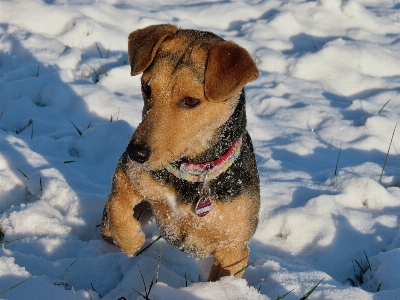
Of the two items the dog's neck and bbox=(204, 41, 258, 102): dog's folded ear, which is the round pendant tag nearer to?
the dog's neck

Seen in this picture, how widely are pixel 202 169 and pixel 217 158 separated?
4.1 inches

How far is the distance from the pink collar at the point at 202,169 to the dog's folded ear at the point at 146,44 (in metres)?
0.58

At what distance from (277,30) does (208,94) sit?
15.2 feet

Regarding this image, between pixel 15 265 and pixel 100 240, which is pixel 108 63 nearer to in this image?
pixel 100 240

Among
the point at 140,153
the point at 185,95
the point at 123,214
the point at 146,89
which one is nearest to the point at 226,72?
the point at 185,95

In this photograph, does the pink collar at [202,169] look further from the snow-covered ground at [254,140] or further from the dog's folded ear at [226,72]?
the snow-covered ground at [254,140]

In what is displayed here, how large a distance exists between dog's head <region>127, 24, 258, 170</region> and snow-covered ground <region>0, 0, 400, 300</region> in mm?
758

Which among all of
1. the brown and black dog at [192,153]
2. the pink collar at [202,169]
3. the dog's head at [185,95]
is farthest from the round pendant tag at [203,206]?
the dog's head at [185,95]

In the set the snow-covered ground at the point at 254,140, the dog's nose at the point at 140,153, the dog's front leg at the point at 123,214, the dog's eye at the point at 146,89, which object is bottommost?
the snow-covered ground at the point at 254,140

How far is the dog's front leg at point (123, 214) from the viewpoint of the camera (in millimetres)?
3191

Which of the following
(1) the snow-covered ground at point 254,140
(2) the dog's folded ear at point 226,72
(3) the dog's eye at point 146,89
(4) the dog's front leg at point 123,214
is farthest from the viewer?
(1) the snow-covered ground at point 254,140

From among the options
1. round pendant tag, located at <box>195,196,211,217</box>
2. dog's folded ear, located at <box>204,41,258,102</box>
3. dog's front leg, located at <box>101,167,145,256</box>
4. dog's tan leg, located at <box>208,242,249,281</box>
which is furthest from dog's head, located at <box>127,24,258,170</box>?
dog's tan leg, located at <box>208,242,249,281</box>

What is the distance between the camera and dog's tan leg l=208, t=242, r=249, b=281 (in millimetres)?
3232

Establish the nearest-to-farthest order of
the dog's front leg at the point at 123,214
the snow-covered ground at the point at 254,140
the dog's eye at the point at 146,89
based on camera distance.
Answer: the dog's eye at the point at 146,89
the dog's front leg at the point at 123,214
the snow-covered ground at the point at 254,140
